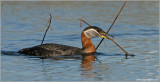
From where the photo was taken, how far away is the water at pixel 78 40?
1065 centimetres

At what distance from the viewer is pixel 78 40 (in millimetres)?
18156

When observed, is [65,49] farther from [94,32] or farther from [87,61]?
[87,61]

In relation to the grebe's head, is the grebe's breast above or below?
below

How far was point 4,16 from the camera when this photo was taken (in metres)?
25.7

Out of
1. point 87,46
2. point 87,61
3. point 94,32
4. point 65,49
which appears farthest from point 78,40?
point 87,61

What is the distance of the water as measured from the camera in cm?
1065

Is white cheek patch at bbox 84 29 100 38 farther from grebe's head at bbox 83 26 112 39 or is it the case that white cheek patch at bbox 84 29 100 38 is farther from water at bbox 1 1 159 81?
water at bbox 1 1 159 81

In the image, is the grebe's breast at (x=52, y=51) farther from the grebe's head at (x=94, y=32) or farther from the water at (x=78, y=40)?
the grebe's head at (x=94, y=32)

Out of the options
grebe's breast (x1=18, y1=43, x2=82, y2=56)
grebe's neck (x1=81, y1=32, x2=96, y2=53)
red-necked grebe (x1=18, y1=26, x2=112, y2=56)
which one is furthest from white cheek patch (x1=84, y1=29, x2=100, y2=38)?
grebe's breast (x1=18, y1=43, x2=82, y2=56)

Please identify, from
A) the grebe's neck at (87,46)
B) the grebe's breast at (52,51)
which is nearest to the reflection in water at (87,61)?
the grebe's neck at (87,46)

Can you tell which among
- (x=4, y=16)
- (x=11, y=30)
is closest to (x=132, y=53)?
(x=11, y=30)

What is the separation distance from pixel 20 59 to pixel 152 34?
8959 millimetres

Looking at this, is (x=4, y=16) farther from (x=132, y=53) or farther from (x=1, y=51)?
(x=132, y=53)

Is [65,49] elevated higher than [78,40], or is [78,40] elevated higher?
[65,49]
